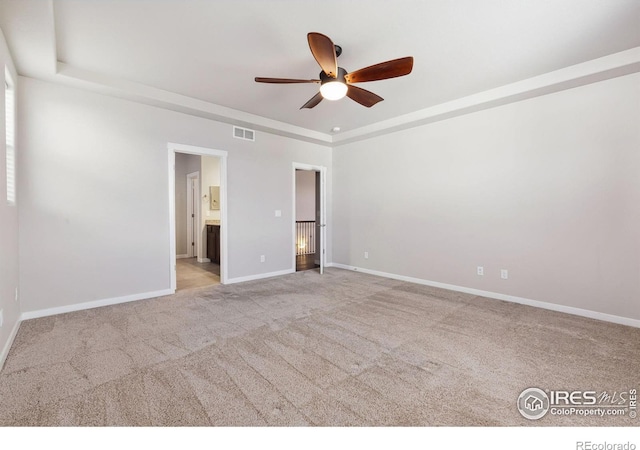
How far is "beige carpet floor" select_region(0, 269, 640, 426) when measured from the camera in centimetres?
170

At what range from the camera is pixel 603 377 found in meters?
2.09

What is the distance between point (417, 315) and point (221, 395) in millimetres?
2366

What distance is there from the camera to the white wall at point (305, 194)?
9.50 m

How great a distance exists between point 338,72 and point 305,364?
266 centimetres

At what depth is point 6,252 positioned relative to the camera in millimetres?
2480

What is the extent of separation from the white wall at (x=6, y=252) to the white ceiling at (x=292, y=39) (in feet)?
1.08

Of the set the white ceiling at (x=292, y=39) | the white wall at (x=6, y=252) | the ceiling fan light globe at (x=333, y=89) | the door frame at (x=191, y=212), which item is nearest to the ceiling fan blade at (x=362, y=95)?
the ceiling fan light globe at (x=333, y=89)

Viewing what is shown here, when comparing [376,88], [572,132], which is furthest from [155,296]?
[572,132]

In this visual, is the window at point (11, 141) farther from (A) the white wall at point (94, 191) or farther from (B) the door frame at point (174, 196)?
(B) the door frame at point (174, 196)

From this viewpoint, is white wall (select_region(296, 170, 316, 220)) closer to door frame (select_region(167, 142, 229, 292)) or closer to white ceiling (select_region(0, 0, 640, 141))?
door frame (select_region(167, 142, 229, 292))

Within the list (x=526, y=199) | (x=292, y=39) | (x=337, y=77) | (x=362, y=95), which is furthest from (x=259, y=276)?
(x=526, y=199)

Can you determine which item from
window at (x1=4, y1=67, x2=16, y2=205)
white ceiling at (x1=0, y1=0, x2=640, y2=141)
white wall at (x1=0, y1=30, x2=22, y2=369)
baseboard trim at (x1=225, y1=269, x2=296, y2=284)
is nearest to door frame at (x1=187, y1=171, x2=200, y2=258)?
baseboard trim at (x1=225, y1=269, x2=296, y2=284)

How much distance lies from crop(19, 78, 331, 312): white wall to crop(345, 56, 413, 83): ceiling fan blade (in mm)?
2850
